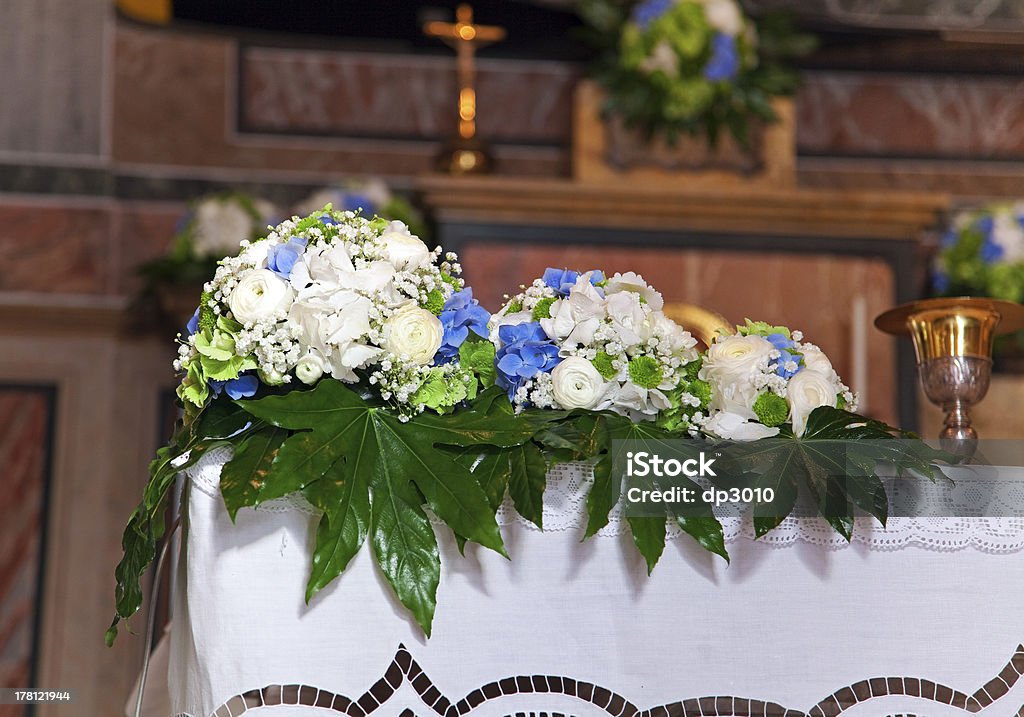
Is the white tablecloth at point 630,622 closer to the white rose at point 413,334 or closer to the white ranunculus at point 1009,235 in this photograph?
the white rose at point 413,334

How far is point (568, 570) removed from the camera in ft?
4.63

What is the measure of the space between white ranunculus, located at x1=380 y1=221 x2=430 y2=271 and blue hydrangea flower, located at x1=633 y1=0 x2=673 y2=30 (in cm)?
253

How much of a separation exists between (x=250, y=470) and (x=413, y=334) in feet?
0.73

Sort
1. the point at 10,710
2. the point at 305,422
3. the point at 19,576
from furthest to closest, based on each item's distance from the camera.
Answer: the point at 19,576 < the point at 10,710 < the point at 305,422

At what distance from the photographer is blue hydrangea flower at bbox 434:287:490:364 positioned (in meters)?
1.47

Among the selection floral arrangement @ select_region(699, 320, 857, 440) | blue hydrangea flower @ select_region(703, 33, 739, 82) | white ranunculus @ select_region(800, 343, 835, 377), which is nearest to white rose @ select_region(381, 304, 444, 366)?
floral arrangement @ select_region(699, 320, 857, 440)

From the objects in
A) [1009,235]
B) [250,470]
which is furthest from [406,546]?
[1009,235]

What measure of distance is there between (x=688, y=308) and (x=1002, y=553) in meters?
2.21

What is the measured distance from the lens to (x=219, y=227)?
3.78 metres

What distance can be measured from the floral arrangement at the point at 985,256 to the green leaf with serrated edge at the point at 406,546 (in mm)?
2857

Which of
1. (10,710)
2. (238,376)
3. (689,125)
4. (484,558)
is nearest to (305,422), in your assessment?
(238,376)

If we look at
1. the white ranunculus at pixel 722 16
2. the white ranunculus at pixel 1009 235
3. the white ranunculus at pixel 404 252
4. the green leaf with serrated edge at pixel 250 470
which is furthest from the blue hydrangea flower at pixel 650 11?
the green leaf with serrated edge at pixel 250 470

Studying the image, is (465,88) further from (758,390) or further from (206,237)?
(758,390)

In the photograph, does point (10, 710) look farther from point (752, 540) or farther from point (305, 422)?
point (752, 540)
